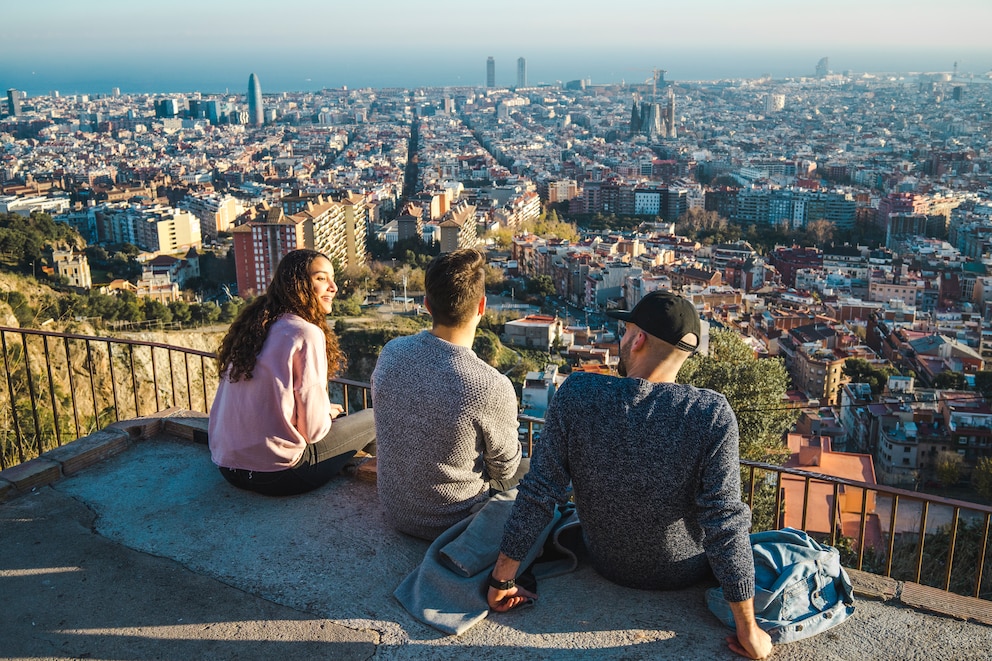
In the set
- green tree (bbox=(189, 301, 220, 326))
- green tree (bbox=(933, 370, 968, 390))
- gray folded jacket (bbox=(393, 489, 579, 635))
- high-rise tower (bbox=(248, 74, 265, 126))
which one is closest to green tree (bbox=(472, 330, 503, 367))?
green tree (bbox=(189, 301, 220, 326))

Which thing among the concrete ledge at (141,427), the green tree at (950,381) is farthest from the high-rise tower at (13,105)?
the concrete ledge at (141,427)

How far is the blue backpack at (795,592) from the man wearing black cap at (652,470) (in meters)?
0.05

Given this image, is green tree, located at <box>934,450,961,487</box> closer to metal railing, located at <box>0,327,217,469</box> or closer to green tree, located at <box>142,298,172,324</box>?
metal railing, located at <box>0,327,217,469</box>

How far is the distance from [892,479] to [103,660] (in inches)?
503

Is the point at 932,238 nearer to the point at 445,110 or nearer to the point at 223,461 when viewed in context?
the point at 223,461

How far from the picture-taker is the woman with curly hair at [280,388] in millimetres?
2104

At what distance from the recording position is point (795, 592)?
5.34 feet

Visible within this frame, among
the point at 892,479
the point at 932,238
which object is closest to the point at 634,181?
the point at 932,238

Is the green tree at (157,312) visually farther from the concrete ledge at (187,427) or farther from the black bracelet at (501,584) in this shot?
the black bracelet at (501,584)

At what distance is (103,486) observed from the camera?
240 centimetres

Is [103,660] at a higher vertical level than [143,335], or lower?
higher

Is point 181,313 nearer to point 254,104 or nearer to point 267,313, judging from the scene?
point 267,313

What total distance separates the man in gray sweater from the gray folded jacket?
0.10 meters

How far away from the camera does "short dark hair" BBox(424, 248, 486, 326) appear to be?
5.86 ft
